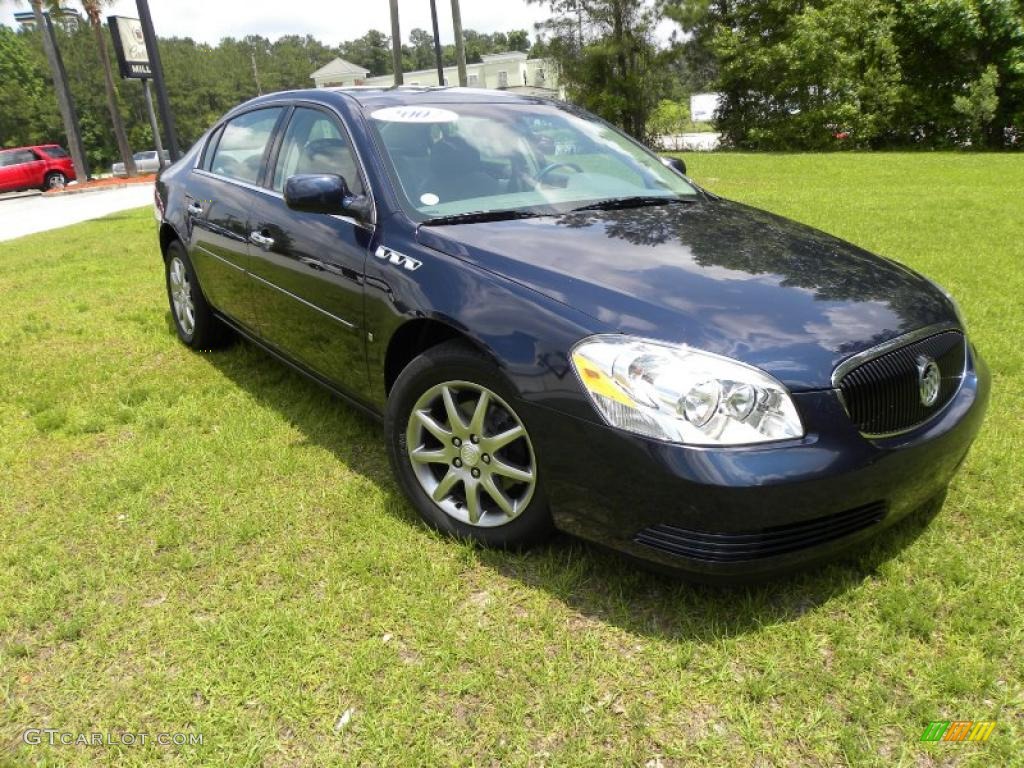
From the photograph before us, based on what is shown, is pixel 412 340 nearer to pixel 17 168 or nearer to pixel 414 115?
pixel 414 115

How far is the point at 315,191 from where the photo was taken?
2805 millimetres

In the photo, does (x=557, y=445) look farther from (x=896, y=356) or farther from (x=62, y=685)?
(x=62, y=685)

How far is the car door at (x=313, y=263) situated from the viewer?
2957 mm

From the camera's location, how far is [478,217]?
9.30 ft

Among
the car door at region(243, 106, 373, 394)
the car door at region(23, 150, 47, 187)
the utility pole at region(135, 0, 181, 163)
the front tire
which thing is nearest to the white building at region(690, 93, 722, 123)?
the utility pole at region(135, 0, 181, 163)

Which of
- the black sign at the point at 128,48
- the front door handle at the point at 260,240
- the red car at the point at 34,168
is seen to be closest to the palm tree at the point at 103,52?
the red car at the point at 34,168

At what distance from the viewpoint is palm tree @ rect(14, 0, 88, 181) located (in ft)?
84.3

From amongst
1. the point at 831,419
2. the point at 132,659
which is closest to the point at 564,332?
the point at 831,419

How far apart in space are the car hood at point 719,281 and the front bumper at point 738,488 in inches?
8.8

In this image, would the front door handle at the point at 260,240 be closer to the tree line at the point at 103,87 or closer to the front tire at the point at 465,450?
→ the front tire at the point at 465,450

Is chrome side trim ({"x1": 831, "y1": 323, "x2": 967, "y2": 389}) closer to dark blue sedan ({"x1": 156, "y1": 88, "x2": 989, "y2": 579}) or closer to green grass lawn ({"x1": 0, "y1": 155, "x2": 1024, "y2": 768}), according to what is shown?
dark blue sedan ({"x1": 156, "y1": 88, "x2": 989, "y2": 579})

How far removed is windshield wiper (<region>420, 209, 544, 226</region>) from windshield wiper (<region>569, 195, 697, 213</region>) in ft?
0.78

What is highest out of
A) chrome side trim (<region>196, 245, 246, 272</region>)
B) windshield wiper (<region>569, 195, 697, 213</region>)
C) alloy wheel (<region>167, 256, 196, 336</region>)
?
windshield wiper (<region>569, 195, 697, 213</region>)

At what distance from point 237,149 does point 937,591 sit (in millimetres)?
3938
